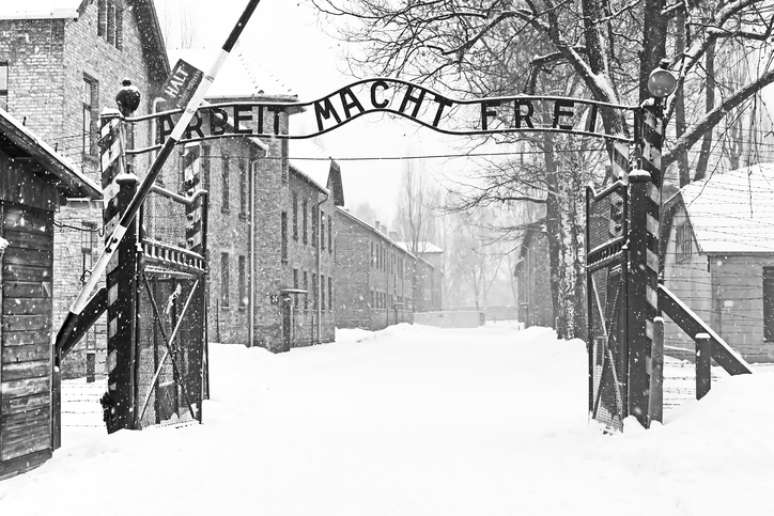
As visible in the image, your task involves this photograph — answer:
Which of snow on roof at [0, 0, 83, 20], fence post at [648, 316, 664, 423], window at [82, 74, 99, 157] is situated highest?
snow on roof at [0, 0, 83, 20]

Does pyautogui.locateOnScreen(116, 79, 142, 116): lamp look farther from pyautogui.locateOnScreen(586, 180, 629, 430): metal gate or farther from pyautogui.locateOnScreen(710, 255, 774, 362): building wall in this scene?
pyautogui.locateOnScreen(710, 255, 774, 362): building wall

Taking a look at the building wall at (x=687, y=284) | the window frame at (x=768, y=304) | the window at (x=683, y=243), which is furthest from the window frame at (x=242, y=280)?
the window frame at (x=768, y=304)

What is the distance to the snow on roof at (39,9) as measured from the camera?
20.3 meters

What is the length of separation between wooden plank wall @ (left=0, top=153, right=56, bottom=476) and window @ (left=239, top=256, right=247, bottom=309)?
21.7 m

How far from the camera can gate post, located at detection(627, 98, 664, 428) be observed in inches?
366

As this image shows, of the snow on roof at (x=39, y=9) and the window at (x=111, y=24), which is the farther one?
the window at (x=111, y=24)

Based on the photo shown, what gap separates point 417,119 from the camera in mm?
10008

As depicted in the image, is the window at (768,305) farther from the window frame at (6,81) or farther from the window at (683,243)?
the window frame at (6,81)

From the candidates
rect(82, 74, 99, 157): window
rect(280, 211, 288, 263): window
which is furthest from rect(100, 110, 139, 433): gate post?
rect(280, 211, 288, 263): window

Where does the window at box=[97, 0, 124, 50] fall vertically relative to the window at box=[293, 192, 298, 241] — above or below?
above

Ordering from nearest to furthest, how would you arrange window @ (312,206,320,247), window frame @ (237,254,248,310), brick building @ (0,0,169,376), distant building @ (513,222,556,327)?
1. brick building @ (0,0,169,376)
2. window frame @ (237,254,248,310)
3. window @ (312,206,320,247)
4. distant building @ (513,222,556,327)

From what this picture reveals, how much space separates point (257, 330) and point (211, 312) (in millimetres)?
4189

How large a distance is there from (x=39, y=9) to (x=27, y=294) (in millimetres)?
13496

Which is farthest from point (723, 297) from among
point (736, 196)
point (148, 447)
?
point (148, 447)
